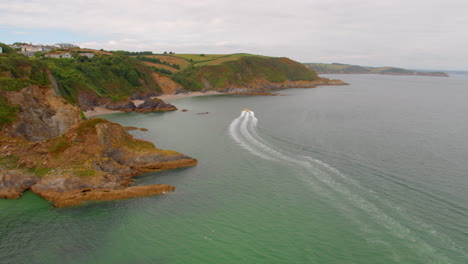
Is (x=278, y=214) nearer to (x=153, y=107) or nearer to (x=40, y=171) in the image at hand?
(x=40, y=171)

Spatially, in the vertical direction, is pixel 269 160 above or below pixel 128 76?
below

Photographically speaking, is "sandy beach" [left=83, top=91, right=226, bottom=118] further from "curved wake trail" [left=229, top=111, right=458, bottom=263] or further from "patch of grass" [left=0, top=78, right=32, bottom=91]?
"curved wake trail" [left=229, top=111, right=458, bottom=263]

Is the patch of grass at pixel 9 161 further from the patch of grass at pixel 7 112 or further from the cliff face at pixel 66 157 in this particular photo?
the patch of grass at pixel 7 112

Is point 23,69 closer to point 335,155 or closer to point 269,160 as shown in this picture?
point 269,160

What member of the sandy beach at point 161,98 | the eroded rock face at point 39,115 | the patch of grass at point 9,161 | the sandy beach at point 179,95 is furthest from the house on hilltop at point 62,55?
the patch of grass at point 9,161

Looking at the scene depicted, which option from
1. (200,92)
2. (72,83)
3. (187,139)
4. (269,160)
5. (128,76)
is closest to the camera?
(269,160)

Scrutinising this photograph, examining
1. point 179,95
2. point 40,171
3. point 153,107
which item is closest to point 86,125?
point 40,171

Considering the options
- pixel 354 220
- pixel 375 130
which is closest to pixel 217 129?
pixel 375 130
